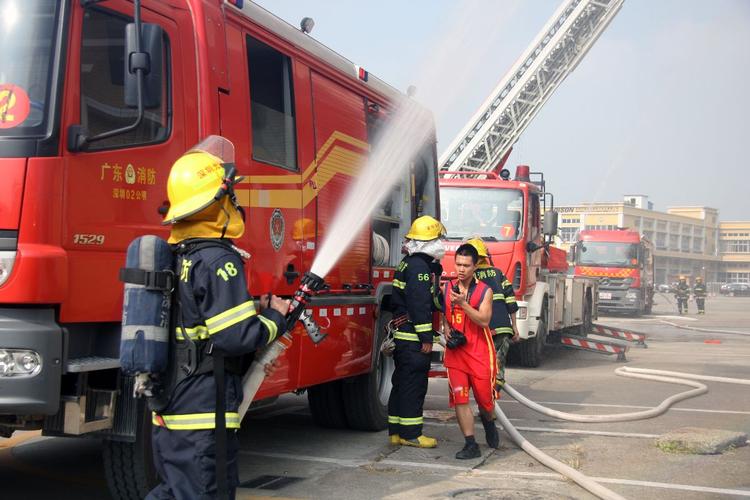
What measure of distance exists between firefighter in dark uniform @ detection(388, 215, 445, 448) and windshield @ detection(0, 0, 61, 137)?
3705 millimetres

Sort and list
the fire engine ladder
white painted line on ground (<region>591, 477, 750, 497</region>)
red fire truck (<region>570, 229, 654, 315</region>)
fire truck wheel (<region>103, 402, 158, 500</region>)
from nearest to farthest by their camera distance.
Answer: fire truck wheel (<region>103, 402, 158, 500</region>), white painted line on ground (<region>591, 477, 750, 497</region>), the fire engine ladder, red fire truck (<region>570, 229, 654, 315</region>)

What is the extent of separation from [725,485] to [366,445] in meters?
2.83

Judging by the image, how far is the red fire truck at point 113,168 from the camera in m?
4.32

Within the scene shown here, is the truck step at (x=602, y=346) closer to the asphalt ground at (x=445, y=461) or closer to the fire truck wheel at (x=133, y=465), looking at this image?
the asphalt ground at (x=445, y=461)

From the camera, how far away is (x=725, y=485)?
634 centimetres

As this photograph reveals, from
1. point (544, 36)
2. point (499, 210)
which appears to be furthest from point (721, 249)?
point (499, 210)

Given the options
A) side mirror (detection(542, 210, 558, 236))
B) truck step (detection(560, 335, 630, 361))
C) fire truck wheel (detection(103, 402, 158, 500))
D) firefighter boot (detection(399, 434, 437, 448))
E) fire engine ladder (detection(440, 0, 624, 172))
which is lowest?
firefighter boot (detection(399, 434, 437, 448))

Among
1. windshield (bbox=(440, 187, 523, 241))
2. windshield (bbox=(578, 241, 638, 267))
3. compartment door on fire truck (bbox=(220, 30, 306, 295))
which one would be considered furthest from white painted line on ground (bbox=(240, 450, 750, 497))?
windshield (bbox=(578, 241, 638, 267))

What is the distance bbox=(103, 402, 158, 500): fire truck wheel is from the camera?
4.89 m

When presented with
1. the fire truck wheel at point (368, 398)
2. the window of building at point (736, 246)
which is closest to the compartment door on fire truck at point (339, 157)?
the fire truck wheel at point (368, 398)

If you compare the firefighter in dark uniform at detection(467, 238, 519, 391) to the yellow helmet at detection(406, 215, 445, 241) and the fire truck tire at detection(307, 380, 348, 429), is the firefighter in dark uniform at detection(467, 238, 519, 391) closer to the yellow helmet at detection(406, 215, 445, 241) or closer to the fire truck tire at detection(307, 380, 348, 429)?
the yellow helmet at detection(406, 215, 445, 241)

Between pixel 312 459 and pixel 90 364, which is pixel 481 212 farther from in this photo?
pixel 90 364

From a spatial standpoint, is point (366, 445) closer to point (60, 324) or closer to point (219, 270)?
point (60, 324)

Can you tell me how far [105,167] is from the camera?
470cm
